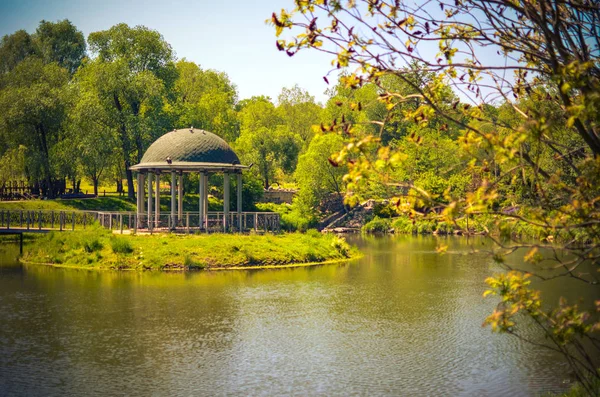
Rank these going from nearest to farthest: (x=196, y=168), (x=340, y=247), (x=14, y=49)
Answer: (x=340, y=247) < (x=196, y=168) < (x=14, y=49)

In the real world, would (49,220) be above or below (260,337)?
above

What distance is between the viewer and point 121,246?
143ft

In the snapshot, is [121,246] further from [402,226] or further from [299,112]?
[299,112]

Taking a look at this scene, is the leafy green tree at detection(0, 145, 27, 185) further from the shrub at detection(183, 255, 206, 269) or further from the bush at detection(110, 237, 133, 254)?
the shrub at detection(183, 255, 206, 269)

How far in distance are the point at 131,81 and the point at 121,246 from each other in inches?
1257

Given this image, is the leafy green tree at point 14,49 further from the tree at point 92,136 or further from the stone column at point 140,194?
the stone column at point 140,194

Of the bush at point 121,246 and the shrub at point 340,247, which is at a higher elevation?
the bush at point 121,246

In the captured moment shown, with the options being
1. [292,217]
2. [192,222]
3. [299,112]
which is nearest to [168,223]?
[192,222]

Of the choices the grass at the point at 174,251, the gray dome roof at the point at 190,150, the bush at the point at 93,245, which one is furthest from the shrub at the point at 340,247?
the bush at the point at 93,245

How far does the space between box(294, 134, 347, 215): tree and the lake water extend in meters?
40.9

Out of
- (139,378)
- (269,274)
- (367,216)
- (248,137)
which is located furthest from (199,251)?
(248,137)

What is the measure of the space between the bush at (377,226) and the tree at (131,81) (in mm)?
23677

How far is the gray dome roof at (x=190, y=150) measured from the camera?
49375mm

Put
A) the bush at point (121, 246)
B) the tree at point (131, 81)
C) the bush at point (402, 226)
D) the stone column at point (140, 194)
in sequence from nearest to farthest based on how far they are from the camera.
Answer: the bush at point (121, 246), the stone column at point (140, 194), the tree at point (131, 81), the bush at point (402, 226)
